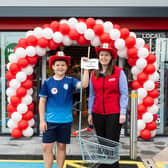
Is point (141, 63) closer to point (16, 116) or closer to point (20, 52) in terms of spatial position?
point (20, 52)

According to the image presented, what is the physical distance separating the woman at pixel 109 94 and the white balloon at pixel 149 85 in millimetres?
1972

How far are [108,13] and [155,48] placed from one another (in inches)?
52.4

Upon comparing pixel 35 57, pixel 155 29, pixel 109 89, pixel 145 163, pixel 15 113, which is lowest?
pixel 145 163

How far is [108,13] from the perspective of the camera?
17.6 ft

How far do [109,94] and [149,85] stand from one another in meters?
2.11

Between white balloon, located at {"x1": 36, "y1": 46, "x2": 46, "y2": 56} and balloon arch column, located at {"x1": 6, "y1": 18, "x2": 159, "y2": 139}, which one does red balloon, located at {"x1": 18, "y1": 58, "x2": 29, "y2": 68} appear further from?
white balloon, located at {"x1": 36, "y1": 46, "x2": 46, "y2": 56}

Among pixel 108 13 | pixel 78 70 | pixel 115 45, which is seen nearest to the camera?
pixel 115 45

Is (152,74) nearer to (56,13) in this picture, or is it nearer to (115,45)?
(115,45)

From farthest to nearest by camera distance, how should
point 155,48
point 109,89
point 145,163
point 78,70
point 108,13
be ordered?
1. point 78,70
2. point 155,48
3. point 108,13
4. point 145,163
5. point 109,89

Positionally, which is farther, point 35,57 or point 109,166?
point 35,57

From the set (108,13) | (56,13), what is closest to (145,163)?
(108,13)

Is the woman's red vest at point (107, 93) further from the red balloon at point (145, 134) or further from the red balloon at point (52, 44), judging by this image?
the red balloon at point (145, 134)

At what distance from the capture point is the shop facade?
538 cm

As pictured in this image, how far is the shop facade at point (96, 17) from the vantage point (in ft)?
17.7
